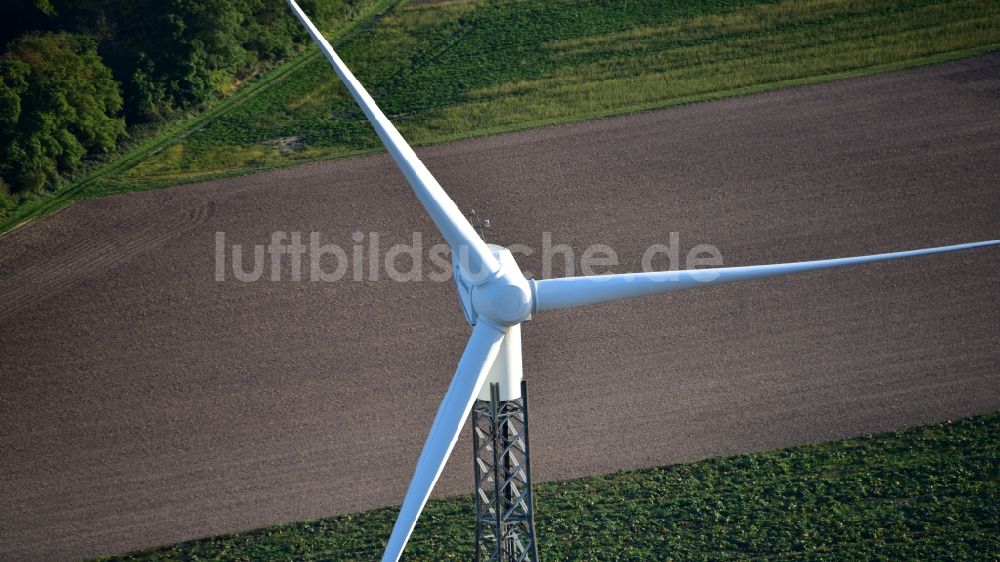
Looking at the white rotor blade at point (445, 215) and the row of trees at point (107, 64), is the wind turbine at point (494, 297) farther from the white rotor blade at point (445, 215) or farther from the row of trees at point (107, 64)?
the row of trees at point (107, 64)

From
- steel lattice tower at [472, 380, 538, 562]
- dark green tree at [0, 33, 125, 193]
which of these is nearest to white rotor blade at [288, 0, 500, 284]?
steel lattice tower at [472, 380, 538, 562]

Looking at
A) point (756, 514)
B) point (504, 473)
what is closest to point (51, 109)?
point (504, 473)

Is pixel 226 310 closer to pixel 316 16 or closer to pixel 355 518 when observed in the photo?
pixel 355 518

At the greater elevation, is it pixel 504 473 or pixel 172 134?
pixel 172 134

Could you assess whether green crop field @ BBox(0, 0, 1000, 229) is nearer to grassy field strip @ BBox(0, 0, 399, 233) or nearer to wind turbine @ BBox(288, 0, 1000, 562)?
grassy field strip @ BBox(0, 0, 399, 233)

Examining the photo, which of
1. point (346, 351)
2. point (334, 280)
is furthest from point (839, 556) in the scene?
point (334, 280)

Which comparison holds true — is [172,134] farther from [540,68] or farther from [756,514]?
[756,514]
